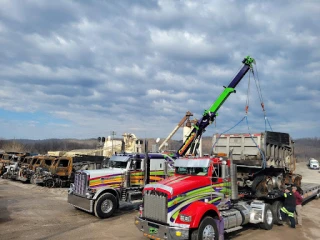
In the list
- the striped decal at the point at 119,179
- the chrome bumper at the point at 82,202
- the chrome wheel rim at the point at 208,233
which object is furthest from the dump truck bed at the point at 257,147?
the chrome bumper at the point at 82,202

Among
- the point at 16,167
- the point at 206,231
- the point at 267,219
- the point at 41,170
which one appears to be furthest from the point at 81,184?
the point at 16,167

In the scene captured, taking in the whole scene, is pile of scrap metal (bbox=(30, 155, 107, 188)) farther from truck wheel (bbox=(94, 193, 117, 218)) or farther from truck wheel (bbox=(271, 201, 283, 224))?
truck wheel (bbox=(271, 201, 283, 224))

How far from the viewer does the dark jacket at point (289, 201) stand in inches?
431

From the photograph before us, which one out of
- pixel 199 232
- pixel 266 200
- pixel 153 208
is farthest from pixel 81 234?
pixel 266 200

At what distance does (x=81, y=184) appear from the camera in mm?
12359

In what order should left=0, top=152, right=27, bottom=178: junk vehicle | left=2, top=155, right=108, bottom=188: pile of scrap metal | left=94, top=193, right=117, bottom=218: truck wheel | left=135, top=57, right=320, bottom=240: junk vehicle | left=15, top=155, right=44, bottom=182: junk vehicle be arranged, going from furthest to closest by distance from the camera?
1. left=0, top=152, right=27, bottom=178: junk vehicle
2. left=15, top=155, right=44, bottom=182: junk vehicle
3. left=2, top=155, right=108, bottom=188: pile of scrap metal
4. left=94, top=193, right=117, bottom=218: truck wheel
5. left=135, top=57, right=320, bottom=240: junk vehicle

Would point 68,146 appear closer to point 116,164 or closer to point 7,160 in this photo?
point 7,160

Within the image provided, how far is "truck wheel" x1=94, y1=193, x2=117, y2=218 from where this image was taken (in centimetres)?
1161

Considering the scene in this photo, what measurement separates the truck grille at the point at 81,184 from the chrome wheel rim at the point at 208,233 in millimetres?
6220

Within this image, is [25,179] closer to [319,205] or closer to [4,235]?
[4,235]

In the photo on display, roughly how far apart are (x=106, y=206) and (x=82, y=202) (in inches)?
40.5

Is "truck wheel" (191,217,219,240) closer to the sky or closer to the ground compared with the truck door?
closer to the ground

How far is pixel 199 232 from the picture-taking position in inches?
288

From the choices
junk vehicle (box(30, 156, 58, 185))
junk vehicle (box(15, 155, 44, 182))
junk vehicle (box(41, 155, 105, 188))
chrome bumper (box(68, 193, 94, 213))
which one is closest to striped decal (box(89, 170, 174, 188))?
→ chrome bumper (box(68, 193, 94, 213))
